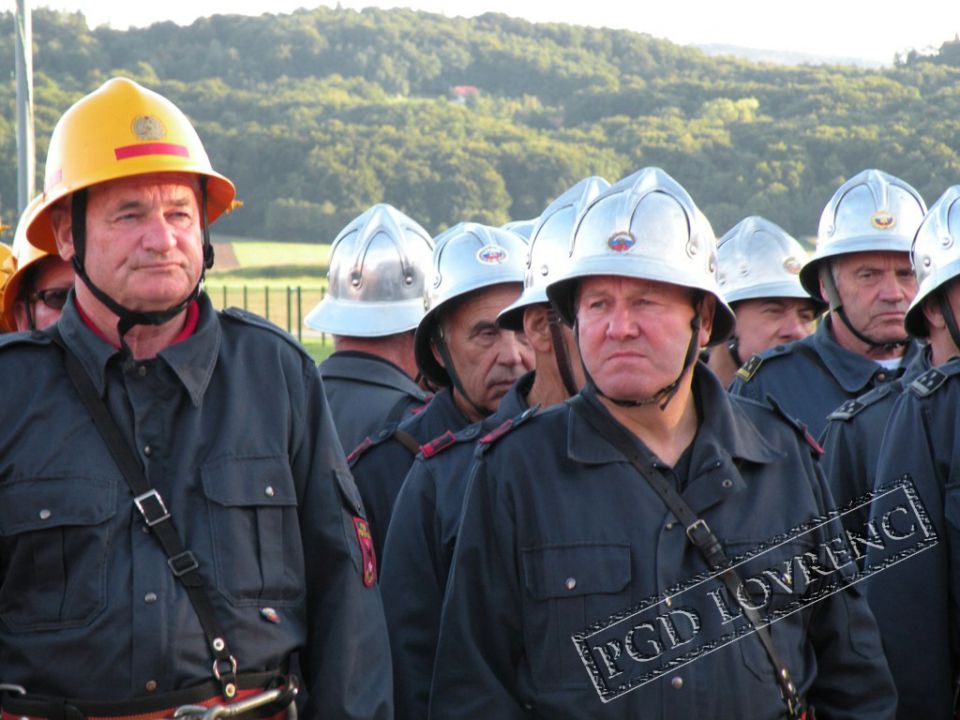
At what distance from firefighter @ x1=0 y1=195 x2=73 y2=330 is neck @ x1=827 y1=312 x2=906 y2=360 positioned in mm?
3515

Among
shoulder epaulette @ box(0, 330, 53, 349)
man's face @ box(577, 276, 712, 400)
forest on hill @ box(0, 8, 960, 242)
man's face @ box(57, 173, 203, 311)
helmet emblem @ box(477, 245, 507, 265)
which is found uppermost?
man's face @ box(57, 173, 203, 311)

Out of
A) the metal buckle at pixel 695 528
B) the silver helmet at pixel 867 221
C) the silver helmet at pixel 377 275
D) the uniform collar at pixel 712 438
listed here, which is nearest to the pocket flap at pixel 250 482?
the uniform collar at pixel 712 438

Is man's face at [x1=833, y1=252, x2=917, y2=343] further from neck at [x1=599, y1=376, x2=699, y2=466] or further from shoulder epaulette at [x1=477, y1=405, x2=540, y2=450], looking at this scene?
shoulder epaulette at [x1=477, y1=405, x2=540, y2=450]

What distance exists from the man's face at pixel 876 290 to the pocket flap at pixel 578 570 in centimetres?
351

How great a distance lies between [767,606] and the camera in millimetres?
3469

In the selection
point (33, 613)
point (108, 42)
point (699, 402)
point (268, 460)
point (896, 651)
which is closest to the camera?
point (33, 613)

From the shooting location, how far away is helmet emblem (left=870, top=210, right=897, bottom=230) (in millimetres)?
6984

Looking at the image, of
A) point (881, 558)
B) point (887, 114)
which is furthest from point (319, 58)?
point (881, 558)

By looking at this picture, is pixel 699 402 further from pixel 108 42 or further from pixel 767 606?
pixel 108 42

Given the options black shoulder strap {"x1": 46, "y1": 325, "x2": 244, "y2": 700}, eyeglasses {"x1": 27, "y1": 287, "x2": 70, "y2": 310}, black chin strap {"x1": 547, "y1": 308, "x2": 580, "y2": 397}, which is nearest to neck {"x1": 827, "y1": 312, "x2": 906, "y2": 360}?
black chin strap {"x1": 547, "y1": 308, "x2": 580, "y2": 397}

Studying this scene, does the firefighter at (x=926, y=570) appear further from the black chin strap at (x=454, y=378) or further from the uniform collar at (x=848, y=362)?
the uniform collar at (x=848, y=362)

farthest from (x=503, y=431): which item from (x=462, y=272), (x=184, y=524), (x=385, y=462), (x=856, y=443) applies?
(x=462, y=272)

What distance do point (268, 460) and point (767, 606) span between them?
1285 mm

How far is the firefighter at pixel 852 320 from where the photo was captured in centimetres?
650
